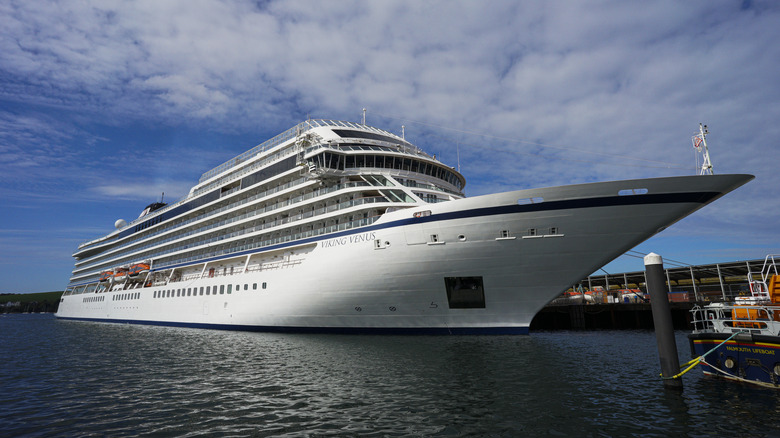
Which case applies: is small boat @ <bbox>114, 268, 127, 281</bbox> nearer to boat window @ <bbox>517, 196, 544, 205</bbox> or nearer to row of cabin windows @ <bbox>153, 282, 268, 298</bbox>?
row of cabin windows @ <bbox>153, 282, 268, 298</bbox>

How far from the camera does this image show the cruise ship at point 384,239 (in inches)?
632

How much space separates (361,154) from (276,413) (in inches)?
688

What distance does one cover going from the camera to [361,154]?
78.6 feet

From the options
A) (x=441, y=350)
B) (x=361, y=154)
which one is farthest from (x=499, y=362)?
(x=361, y=154)

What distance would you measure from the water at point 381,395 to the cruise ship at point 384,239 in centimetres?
304

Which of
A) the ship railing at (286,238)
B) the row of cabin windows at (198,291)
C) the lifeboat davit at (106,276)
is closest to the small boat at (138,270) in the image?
the row of cabin windows at (198,291)

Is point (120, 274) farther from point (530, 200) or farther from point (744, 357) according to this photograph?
point (744, 357)

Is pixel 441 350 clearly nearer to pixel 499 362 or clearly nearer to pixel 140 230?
pixel 499 362

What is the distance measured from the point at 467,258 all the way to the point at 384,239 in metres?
4.08

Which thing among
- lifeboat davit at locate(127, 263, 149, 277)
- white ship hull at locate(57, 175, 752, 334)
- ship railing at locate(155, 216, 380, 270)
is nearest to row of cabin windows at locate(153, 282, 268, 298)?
white ship hull at locate(57, 175, 752, 334)

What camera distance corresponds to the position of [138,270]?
131 ft

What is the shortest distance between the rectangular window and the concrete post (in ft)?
27.7

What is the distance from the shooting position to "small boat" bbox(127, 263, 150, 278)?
39591 millimetres

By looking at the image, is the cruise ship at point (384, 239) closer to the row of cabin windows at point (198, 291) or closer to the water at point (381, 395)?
the row of cabin windows at point (198, 291)
